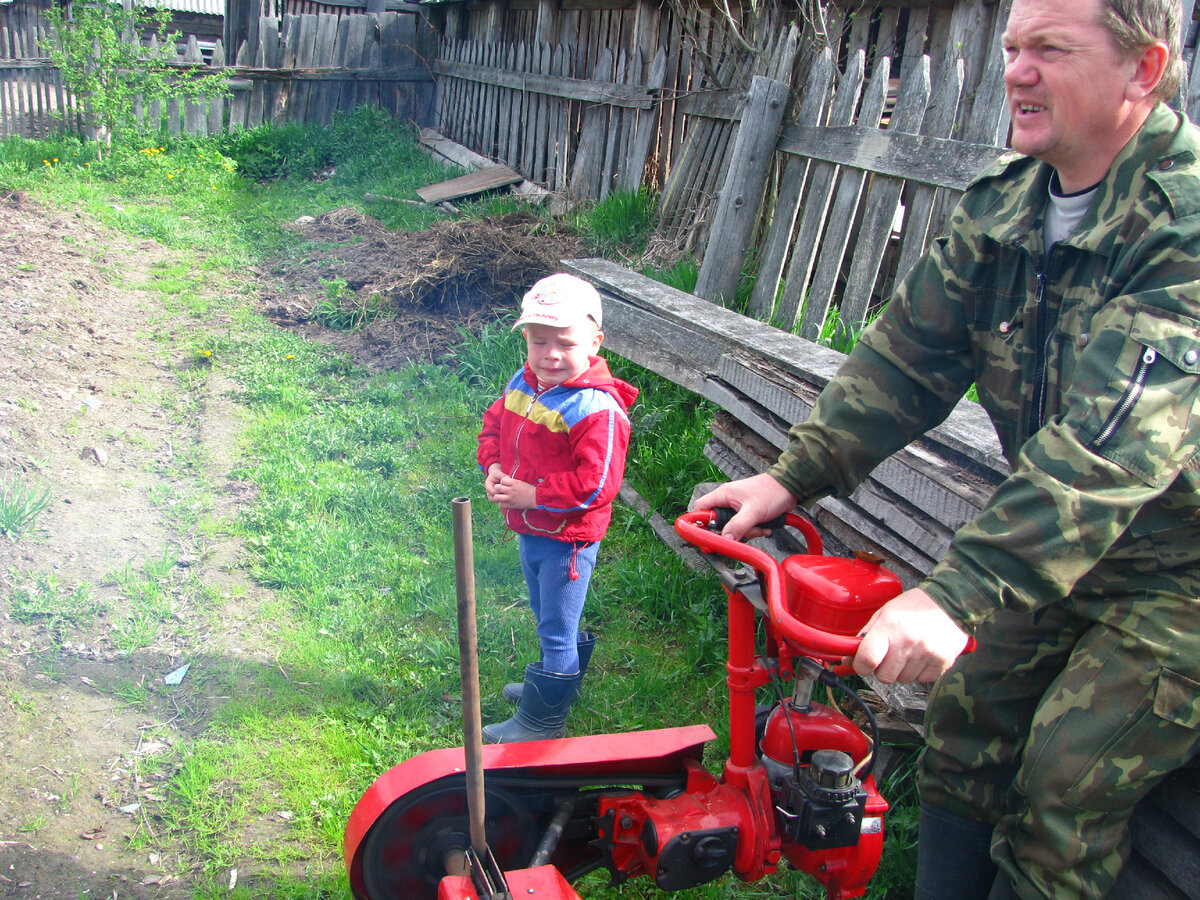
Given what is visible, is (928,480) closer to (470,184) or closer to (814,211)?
(814,211)

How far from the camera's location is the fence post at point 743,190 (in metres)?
5.18

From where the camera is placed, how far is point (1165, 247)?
1551 millimetres

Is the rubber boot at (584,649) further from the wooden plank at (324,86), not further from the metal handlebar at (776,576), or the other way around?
the wooden plank at (324,86)

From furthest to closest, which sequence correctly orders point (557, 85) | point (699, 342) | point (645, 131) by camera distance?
1. point (557, 85)
2. point (645, 131)
3. point (699, 342)

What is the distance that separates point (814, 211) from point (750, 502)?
10.9 feet

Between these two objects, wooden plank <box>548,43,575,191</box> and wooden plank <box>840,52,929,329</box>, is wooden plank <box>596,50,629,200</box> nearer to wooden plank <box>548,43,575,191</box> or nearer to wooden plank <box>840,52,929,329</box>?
wooden plank <box>548,43,575,191</box>

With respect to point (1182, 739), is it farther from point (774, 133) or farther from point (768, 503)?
point (774, 133)

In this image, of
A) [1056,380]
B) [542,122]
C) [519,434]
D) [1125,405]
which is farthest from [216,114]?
[1125,405]

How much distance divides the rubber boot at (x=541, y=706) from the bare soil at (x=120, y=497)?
0.77m

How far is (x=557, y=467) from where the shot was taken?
2.92 meters

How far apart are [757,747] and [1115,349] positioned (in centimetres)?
114

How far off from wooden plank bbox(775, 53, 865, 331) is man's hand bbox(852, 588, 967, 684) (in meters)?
3.38

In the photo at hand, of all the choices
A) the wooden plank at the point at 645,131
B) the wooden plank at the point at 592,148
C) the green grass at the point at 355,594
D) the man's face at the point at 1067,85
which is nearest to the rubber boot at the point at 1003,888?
the green grass at the point at 355,594

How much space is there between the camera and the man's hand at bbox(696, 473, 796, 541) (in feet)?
6.52
